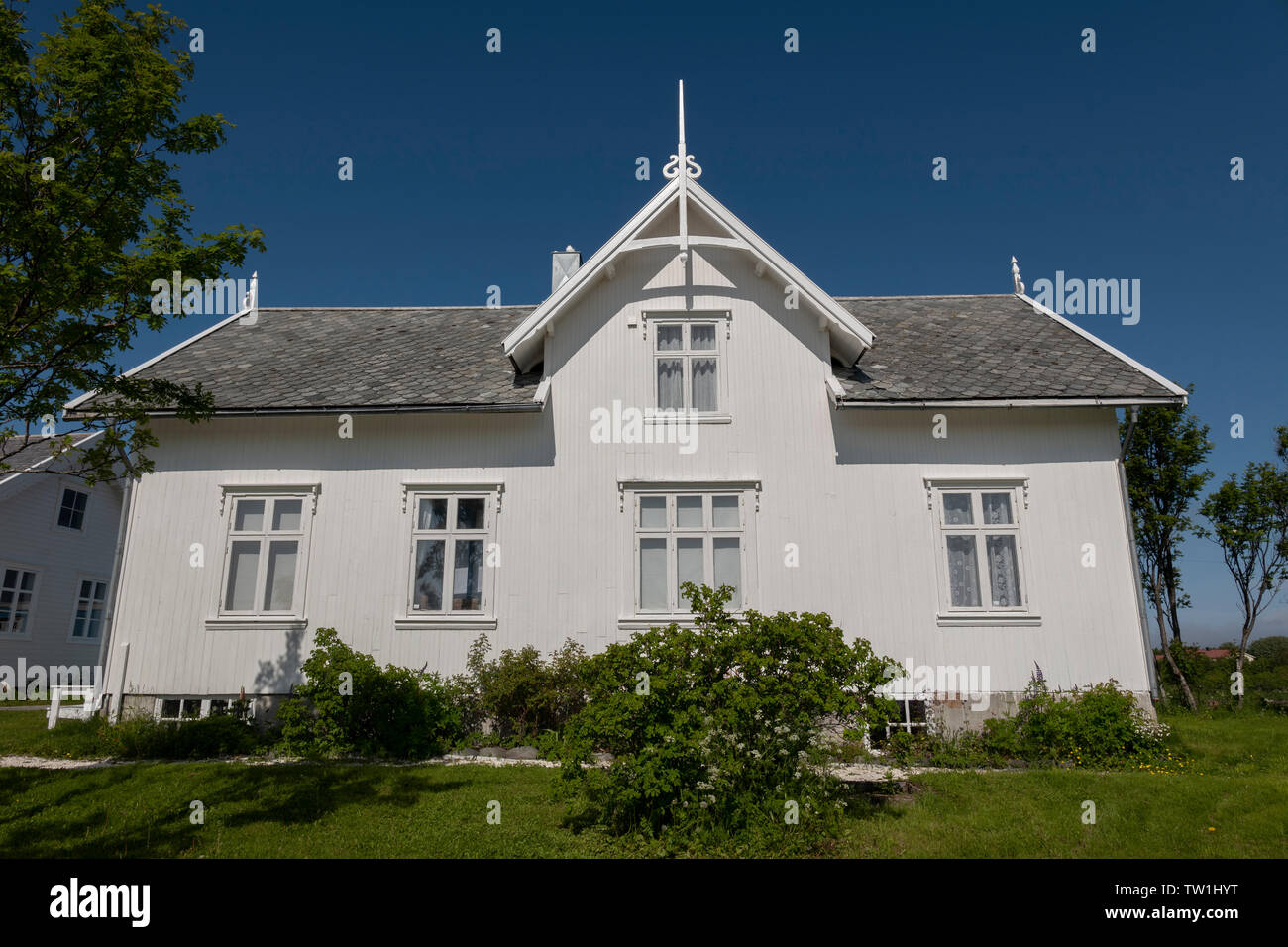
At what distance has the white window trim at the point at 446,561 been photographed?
12055 mm

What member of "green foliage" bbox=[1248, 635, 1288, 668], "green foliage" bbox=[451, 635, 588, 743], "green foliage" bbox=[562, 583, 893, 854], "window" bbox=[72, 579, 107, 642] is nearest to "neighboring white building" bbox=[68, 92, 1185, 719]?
"green foliage" bbox=[451, 635, 588, 743]

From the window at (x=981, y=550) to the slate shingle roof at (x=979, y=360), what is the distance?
66.5 inches

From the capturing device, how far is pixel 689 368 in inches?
512

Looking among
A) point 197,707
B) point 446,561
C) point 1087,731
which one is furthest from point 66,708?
point 1087,731

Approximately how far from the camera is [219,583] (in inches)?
492

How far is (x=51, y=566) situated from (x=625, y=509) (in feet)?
69.8

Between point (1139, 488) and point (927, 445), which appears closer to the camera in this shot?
point (927, 445)

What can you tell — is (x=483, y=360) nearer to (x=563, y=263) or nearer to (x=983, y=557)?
(x=563, y=263)

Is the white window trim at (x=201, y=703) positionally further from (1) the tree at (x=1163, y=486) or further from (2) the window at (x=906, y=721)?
(1) the tree at (x=1163, y=486)

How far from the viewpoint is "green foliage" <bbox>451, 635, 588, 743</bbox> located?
11258 mm

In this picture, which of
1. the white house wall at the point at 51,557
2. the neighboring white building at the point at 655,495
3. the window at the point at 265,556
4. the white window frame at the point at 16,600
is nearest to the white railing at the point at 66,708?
the neighboring white building at the point at 655,495
